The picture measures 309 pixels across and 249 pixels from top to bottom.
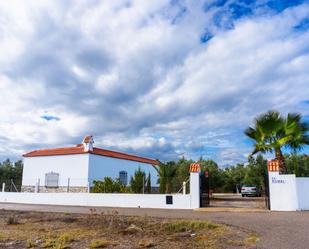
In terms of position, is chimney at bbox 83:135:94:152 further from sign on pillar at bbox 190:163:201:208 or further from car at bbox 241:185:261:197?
car at bbox 241:185:261:197

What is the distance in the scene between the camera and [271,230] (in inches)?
443

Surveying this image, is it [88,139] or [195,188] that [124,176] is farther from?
[195,188]

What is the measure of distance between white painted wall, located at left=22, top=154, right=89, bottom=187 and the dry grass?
65.0 feet

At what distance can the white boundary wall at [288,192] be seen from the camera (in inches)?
738

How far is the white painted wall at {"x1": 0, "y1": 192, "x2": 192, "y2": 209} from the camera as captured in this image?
847 inches

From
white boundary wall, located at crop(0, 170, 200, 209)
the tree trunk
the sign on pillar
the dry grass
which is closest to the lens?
the dry grass

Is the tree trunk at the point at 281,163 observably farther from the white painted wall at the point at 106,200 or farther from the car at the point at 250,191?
the car at the point at 250,191

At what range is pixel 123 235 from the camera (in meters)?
10.9

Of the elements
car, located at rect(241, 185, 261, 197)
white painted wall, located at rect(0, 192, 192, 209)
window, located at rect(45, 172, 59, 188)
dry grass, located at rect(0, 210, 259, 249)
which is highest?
window, located at rect(45, 172, 59, 188)

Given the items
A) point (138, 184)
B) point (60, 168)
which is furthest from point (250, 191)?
point (60, 168)

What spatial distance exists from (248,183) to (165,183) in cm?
2353

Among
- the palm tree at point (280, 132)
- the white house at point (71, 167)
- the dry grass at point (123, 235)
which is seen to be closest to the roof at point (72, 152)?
the white house at point (71, 167)

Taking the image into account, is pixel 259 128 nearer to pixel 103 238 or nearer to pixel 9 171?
pixel 103 238

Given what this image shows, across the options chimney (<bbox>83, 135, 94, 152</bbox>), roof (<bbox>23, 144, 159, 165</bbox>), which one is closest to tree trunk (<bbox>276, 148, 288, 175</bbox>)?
roof (<bbox>23, 144, 159, 165</bbox>)
